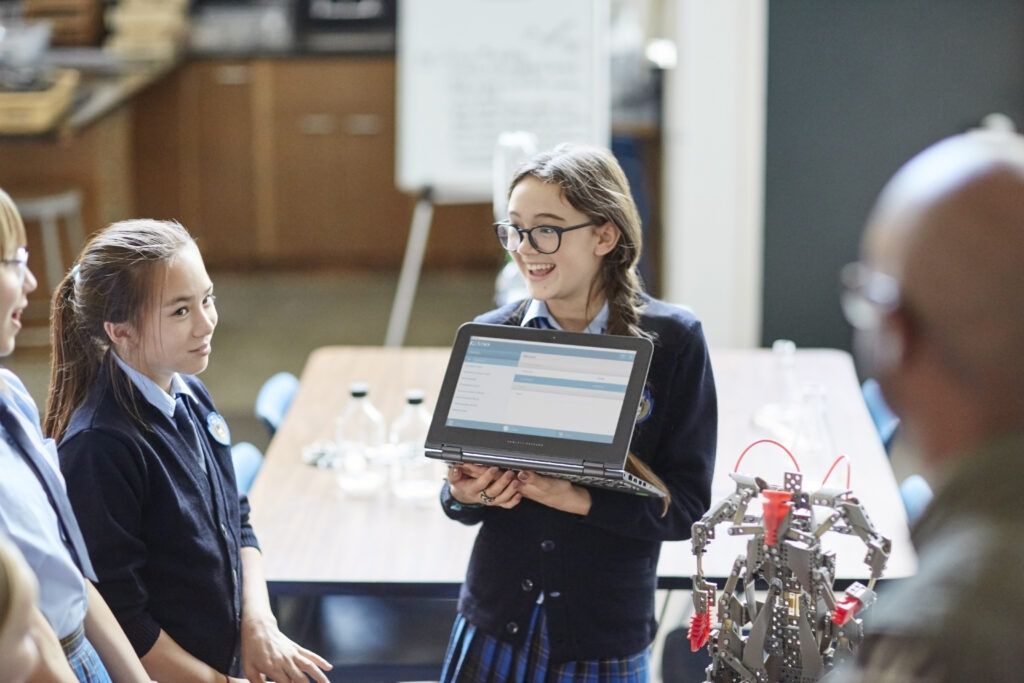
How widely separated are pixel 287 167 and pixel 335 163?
0.85 feet

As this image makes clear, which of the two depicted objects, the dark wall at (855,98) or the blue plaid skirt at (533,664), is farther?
the dark wall at (855,98)

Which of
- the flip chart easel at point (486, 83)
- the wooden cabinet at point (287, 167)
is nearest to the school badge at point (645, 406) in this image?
the flip chart easel at point (486, 83)

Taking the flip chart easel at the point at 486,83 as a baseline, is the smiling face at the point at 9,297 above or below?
below

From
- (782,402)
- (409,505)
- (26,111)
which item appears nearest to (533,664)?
(409,505)

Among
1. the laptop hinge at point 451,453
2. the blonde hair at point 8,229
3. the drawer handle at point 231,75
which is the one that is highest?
the drawer handle at point 231,75

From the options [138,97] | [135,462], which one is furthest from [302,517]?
[138,97]

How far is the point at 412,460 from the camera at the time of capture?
2.43 metres

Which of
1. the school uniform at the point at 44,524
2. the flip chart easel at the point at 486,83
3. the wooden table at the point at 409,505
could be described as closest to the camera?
the school uniform at the point at 44,524

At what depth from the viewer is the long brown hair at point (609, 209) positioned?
1.68 meters

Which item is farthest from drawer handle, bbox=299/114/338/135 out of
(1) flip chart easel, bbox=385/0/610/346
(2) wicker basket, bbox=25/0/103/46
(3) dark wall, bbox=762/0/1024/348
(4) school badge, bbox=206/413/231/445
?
(4) school badge, bbox=206/413/231/445

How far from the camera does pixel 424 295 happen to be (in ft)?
21.2

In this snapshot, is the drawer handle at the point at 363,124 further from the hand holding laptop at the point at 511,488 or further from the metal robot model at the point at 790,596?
the metal robot model at the point at 790,596

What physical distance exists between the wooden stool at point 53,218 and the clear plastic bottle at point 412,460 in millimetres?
3152

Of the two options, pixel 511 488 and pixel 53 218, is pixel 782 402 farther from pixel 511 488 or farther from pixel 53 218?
pixel 53 218
